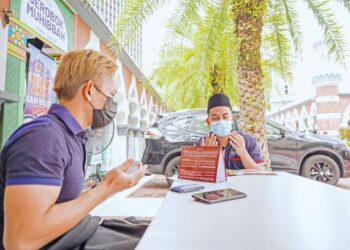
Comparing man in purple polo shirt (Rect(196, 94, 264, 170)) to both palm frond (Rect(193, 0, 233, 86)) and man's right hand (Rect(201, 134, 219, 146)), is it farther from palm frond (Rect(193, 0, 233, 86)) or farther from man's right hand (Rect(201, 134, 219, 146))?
palm frond (Rect(193, 0, 233, 86))

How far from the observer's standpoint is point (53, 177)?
0.82 meters

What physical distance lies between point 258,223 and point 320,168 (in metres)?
5.02

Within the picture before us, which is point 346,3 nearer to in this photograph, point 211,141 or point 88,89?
point 211,141

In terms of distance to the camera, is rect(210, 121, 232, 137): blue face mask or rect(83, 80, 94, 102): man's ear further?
rect(210, 121, 232, 137): blue face mask

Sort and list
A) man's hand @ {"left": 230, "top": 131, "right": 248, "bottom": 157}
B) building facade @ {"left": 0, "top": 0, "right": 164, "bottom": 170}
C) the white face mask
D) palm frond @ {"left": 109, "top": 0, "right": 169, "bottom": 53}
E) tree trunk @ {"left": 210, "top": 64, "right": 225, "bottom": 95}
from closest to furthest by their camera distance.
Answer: the white face mask
man's hand @ {"left": 230, "top": 131, "right": 248, "bottom": 157}
building facade @ {"left": 0, "top": 0, "right": 164, "bottom": 170}
palm frond @ {"left": 109, "top": 0, "right": 169, "bottom": 53}
tree trunk @ {"left": 210, "top": 64, "right": 225, "bottom": 95}

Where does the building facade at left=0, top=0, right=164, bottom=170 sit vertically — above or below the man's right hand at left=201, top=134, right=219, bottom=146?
above

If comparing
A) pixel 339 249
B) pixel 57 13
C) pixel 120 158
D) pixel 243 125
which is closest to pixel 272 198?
pixel 339 249

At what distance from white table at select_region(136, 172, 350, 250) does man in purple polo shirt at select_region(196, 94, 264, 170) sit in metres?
0.99

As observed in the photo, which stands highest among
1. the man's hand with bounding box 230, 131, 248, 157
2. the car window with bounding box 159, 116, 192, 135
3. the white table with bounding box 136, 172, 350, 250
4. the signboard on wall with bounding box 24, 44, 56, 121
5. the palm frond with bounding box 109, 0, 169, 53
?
the palm frond with bounding box 109, 0, 169, 53

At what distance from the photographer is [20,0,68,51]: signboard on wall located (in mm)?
2969

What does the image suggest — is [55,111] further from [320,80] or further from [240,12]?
[320,80]

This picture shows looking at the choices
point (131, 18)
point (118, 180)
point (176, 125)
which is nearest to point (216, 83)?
point (176, 125)

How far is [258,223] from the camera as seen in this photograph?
0.82 meters

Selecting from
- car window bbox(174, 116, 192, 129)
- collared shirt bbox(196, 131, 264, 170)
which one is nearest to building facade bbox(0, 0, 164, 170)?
collared shirt bbox(196, 131, 264, 170)
